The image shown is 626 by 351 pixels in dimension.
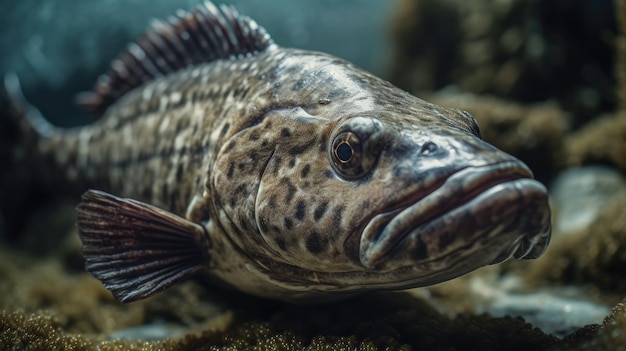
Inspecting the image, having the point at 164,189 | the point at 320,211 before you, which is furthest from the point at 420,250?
the point at 164,189

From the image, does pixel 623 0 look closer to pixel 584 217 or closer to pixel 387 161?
pixel 584 217

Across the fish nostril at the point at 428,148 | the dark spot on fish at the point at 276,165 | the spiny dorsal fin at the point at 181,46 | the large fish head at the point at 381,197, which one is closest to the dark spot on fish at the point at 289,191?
the large fish head at the point at 381,197

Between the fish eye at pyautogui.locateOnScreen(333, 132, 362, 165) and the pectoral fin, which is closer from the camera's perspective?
the fish eye at pyautogui.locateOnScreen(333, 132, 362, 165)

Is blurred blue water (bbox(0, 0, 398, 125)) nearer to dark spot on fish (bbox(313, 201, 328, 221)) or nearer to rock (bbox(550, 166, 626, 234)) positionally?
rock (bbox(550, 166, 626, 234))

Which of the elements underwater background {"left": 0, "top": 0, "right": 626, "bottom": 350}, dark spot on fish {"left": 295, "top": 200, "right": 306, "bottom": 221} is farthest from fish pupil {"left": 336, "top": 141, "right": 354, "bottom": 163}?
underwater background {"left": 0, "top": 0, "right": 626, "bottom": 350}

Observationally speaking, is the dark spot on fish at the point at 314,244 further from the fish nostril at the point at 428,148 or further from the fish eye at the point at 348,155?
the fish nostril at the point at 428,148
